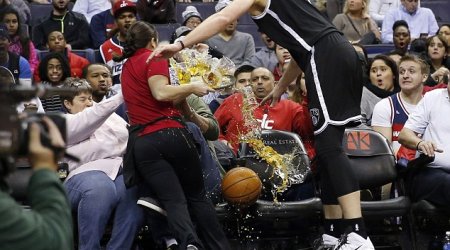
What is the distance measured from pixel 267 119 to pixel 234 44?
10.8 feet

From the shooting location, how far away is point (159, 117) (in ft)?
24.2

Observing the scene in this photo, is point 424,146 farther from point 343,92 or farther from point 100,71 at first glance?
point 100,71

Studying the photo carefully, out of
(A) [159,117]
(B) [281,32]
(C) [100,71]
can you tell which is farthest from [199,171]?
(C) [100,71]

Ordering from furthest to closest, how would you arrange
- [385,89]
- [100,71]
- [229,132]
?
1. [385,89]
2. [100,71]
3. [229,132]

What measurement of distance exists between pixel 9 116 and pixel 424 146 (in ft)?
17.0

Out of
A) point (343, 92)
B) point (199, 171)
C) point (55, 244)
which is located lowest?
point (199, 171)

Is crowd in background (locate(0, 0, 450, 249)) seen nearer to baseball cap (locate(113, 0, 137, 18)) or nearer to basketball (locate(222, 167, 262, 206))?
baseball cap (locate(113, 0, 137, 18))

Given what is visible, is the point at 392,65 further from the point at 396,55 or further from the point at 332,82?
the point at 332,82

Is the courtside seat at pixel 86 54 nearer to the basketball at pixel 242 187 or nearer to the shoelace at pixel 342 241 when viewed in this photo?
the basketball at pixel 242 187

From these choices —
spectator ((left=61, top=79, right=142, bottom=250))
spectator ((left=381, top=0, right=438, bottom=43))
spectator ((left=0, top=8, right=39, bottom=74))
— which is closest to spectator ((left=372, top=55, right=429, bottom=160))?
spectator ((left=61, top=79, right=142, bottom=250))

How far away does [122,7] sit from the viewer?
39.1 ft

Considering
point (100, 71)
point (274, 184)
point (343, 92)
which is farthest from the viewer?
point (100, 71)

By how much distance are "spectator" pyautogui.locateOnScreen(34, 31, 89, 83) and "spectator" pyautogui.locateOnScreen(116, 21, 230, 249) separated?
3548 mm

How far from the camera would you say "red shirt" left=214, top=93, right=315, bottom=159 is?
876 cm
